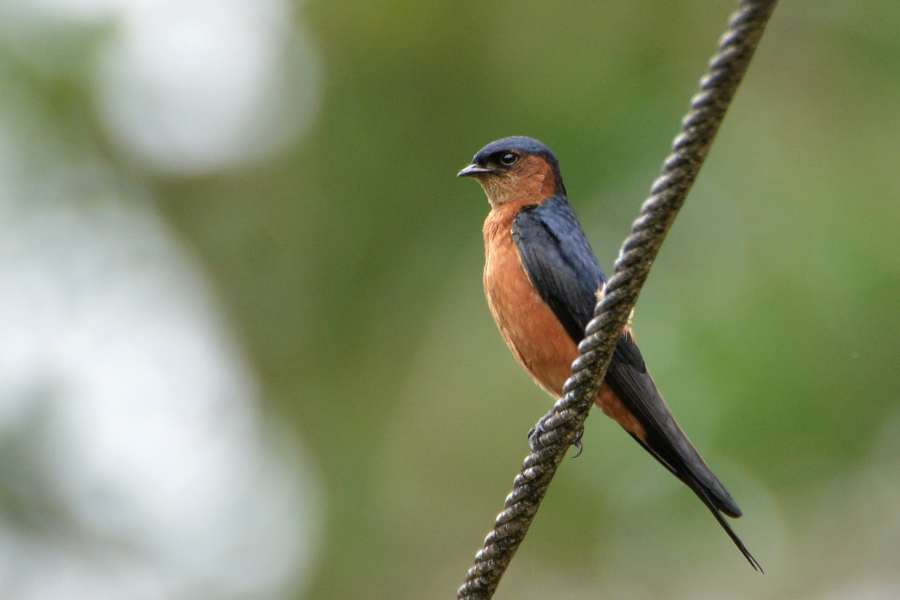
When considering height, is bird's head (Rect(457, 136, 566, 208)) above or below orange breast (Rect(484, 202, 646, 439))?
above

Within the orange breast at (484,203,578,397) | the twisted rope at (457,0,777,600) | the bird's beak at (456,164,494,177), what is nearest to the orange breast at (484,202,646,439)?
the orange breast at (484,203,578,397)

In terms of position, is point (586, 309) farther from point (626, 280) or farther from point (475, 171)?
point (626, 280)

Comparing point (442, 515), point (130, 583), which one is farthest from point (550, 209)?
point (130, 583)

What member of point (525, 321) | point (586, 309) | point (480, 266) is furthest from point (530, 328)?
point (480, 266)

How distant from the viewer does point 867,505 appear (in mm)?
12516

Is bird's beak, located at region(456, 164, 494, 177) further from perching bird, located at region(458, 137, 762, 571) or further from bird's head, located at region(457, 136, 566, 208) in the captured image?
perching bird, located at region(458, 137, 762, 571)

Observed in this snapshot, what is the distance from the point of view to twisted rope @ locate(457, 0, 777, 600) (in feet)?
10.5

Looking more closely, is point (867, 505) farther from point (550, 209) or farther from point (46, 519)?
point (46, 519)

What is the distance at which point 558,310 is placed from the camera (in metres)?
5.61

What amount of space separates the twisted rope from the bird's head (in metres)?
2.24

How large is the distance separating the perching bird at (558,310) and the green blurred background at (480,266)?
548 centimetres

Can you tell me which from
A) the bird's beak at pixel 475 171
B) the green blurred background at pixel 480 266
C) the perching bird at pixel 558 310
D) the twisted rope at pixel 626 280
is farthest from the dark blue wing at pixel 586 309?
the green blurred background at pixel 480 266

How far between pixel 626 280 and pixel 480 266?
386 inches

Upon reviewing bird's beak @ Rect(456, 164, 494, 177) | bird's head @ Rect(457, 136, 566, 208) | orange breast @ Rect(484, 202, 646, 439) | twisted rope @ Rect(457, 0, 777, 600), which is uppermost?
bird's beak @ Rect(456, 164, 494, 177)
